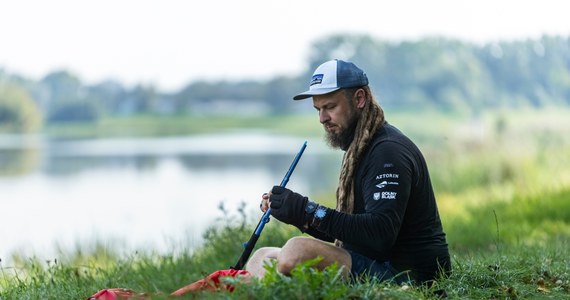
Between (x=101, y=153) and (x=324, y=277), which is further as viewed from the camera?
(x=101, y=153)

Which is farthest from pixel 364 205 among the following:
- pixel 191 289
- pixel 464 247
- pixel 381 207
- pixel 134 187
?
pixel 134 187

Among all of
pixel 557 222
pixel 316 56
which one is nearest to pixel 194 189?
pixel 557 222

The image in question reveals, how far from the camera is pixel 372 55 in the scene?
53.7 m

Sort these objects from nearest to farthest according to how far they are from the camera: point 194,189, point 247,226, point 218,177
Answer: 1. point 247,226
2. point 194,189
3. point 218,177

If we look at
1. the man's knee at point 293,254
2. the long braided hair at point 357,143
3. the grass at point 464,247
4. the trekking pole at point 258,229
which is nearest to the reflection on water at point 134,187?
the grass at point 464,247

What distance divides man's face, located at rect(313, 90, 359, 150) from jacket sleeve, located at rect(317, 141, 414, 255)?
32 centimetres

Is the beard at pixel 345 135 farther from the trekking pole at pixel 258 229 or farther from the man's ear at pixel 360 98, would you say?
the trekking pole at pixel 258 229

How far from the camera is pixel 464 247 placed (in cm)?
965

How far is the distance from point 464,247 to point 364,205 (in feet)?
18.1

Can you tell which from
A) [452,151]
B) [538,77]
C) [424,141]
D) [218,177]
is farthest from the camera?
[538,77]

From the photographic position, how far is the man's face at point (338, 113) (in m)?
4.48

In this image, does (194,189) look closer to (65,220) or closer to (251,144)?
(65,220)

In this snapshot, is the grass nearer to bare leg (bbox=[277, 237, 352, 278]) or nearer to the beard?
bare leg (bbox=[277, 237, 352, 278])

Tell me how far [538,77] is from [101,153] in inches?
798
